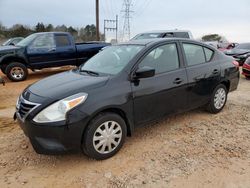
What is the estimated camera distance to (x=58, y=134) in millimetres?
3221

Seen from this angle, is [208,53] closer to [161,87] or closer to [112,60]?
[161,87]

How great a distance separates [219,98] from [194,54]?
3.77 ft

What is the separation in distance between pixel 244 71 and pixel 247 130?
5.92 metres

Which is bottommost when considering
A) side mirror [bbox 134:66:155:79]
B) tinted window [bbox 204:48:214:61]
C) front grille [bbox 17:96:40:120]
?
front grille [bbox 17:96:40:120]

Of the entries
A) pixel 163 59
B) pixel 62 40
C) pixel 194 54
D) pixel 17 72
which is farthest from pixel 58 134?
pixel 62 40

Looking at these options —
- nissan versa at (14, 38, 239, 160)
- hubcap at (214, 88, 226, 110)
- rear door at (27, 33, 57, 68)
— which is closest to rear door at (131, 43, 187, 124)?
nissan versa at (14, 38, 239, 160)

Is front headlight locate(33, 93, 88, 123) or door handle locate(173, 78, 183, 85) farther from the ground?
door handle locate(173, 78, 183, 85)

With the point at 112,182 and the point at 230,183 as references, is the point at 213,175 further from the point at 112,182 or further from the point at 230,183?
the point at 112,182

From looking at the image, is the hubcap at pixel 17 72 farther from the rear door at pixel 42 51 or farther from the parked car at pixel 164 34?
the parked car at pixel 164 34

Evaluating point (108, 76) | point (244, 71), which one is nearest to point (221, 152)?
point (108, 76)

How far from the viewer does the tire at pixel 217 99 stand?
17.1ft

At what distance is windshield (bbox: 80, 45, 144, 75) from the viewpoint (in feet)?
13.2

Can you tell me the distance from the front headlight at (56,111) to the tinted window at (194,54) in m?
2.31

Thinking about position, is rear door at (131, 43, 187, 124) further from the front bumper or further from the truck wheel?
the truck wheel
